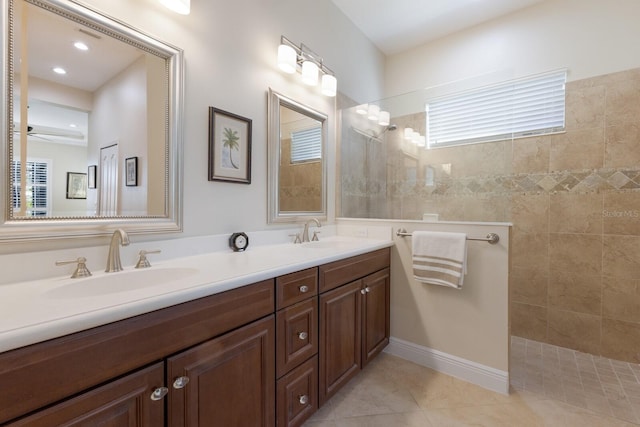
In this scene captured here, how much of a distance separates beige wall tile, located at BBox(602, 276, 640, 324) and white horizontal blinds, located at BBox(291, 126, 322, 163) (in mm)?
2398

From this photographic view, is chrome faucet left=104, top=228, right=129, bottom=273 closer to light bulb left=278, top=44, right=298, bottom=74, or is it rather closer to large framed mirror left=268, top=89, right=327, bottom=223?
large framed mirror left=268, top=89, right=327, bottom=223

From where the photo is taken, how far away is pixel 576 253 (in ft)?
7.23

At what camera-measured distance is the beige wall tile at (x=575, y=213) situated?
2.13m

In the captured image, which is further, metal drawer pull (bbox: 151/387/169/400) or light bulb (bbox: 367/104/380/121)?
light bulb (bbox: 367/104/380/121)

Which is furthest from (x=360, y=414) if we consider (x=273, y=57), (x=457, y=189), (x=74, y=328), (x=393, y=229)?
(x=273, y=57)

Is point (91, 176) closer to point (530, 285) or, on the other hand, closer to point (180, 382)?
point (180, 382)

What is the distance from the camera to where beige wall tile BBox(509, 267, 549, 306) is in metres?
2.33

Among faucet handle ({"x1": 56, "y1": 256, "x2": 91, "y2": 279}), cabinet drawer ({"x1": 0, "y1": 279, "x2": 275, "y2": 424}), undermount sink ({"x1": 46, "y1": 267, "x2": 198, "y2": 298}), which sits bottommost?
cabinet drawer ({"x1": 0, "y1": 279, "x2": 275, "y2": 424})

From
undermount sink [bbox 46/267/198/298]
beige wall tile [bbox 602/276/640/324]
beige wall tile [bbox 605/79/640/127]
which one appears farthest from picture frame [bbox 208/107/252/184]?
beige wall tile [bbox 602/276/640/324]

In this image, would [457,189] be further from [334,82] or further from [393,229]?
[334,82]

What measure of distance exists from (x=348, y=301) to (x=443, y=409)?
0.79 meters

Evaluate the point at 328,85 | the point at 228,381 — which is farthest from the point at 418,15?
the point at 228,381

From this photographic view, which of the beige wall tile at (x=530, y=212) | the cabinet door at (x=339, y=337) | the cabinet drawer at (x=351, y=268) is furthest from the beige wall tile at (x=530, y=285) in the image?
the cabinet door at (x=339, y=337)

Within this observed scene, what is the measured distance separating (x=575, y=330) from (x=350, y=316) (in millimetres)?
1944
